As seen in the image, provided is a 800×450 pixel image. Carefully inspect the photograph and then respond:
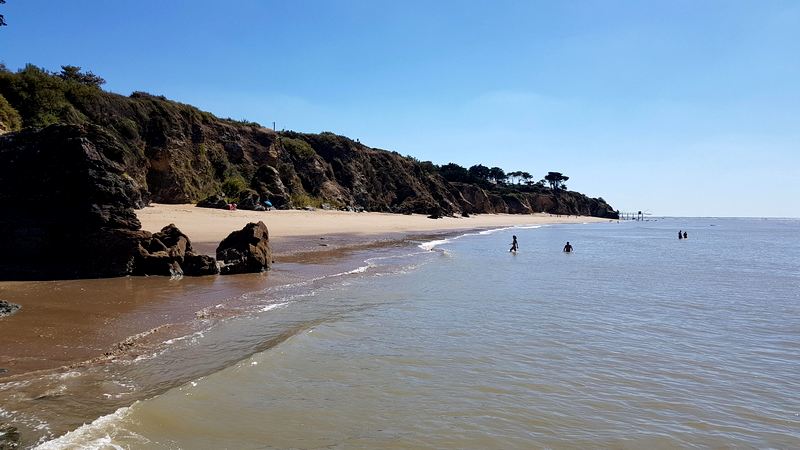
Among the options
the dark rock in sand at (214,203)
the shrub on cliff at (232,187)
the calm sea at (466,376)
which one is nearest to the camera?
the calm sea at (466,376)

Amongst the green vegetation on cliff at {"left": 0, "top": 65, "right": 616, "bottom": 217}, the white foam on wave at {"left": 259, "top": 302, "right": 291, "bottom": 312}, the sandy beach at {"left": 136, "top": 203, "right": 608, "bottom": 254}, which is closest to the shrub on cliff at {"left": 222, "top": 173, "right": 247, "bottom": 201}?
the green vegetation on cliff at {"left": 0, "top": 65, "right": 616, "bottom": 217}

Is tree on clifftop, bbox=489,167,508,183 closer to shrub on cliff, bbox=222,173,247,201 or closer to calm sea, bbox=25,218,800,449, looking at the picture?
shrub on cliff, bbox=222,173,247,201

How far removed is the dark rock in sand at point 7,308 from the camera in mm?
7760

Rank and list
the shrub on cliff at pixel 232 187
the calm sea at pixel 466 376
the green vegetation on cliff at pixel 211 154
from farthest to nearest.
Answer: the shrub on cliff at pixel 232 187
the green vegetation on cliff at pixel 211 154
the calm sea at pixel 466 376

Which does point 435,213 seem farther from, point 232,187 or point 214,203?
point 214,203

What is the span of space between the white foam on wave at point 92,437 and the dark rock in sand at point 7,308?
5.02 m

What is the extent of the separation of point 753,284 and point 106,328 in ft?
61.0

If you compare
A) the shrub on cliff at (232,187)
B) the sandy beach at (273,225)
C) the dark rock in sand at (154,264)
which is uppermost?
the shrub on cliff at (232,187)

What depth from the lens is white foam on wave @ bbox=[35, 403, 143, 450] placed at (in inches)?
150

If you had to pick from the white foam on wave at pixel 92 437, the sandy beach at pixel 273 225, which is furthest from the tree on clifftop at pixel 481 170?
the white foam on wave at pixel 92 437

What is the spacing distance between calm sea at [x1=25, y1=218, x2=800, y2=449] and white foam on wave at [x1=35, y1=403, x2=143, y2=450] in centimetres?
1

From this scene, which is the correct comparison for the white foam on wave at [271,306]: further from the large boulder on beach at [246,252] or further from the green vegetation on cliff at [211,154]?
the green vegetation on cliff at [211,154]

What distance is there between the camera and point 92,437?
399 cm

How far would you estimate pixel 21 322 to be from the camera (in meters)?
7.38
